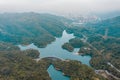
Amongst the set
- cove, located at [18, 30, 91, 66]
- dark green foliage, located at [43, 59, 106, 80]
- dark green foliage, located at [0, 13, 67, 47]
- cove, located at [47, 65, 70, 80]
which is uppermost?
dark green foliage, located at [43, 59, 106, 80]

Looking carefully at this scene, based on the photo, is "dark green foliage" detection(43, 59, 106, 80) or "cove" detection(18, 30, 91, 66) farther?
"cove" detection(18, 30, 91, 66)

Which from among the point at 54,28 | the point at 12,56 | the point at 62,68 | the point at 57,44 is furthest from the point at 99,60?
the point at 54,28

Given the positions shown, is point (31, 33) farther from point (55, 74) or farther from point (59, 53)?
point (55, 74)

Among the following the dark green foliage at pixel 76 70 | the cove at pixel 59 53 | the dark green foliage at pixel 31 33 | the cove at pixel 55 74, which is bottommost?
the dark green foliage at pixel 31 33

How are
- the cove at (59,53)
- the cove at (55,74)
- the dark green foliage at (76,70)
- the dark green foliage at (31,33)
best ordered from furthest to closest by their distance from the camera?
the dark green foliage at (31,33)
the cove at (59,53)
the cove at (55,74)
the dark green foliage at (76,70)

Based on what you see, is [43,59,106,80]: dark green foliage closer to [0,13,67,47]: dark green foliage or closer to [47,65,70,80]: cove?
[47,65,70,80]: cove

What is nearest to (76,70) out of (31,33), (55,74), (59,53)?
(55,74)

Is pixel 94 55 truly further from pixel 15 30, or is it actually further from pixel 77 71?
pixel 15 30

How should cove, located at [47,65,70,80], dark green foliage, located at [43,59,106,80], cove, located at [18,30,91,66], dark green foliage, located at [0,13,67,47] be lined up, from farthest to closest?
dark green foliage, located at [0,13,67,47] → cove, located at [18,30,91,66] → cove, located at [47,65,70,80] → dark green foliage, located at [43,59,106,80]

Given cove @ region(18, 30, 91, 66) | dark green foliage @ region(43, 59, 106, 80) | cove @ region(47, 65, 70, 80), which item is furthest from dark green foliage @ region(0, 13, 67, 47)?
cove @ region(47, 65, 70, 80)

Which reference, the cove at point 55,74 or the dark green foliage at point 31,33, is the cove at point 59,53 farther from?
the cove at point 55,74

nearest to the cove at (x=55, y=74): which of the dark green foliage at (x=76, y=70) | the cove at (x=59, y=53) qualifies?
the dark green foliage at (x=76, y=70)
